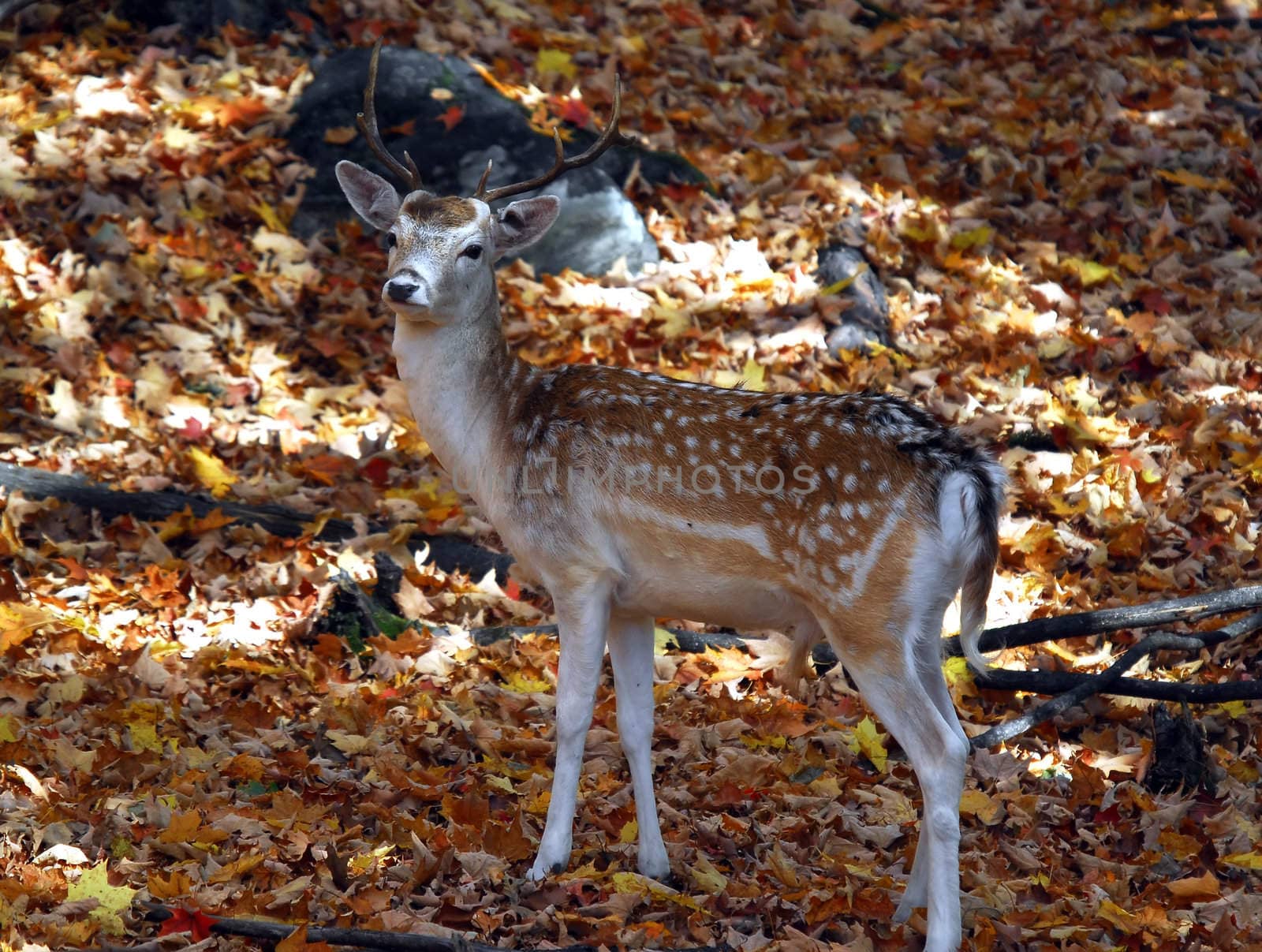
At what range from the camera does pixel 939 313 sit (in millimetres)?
9008

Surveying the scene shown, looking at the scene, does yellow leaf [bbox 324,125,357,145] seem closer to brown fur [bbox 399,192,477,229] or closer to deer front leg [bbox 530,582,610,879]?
brown fur [bbox 399,192,477,229]

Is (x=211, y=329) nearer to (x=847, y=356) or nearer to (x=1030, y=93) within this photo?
(x=847, y=356)

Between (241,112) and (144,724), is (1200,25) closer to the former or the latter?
(241,112)

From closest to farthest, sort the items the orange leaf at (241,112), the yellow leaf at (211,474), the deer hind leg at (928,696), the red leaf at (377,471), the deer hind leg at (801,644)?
the deer hind leg at (928,696)
the deer hind leg at (801,644)
the yellow leaf at (211,474)
the red leaf at (377,471)
the orange leaf at (241,112)

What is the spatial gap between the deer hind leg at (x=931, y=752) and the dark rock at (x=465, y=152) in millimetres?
5412

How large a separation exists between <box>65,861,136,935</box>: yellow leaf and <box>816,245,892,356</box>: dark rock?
5.64 m

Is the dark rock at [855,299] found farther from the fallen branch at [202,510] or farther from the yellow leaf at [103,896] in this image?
the yellow leaf at [103,896]

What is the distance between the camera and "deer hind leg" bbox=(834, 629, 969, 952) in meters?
4.46

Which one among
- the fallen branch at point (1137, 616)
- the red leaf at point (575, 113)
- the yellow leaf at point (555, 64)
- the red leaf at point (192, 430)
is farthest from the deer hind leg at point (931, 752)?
the yellow leaf at point (555, 64)

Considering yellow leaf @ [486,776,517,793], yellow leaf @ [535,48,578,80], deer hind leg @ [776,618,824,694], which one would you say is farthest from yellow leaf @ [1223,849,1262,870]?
yellow leaf @ [535,48,578,80]

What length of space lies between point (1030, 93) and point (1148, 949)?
28.2ft

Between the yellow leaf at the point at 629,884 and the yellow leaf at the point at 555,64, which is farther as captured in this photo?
the yellow leaf at the point at 555,64

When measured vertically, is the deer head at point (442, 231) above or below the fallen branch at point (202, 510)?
above

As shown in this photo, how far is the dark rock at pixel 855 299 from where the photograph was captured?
8.75 m
